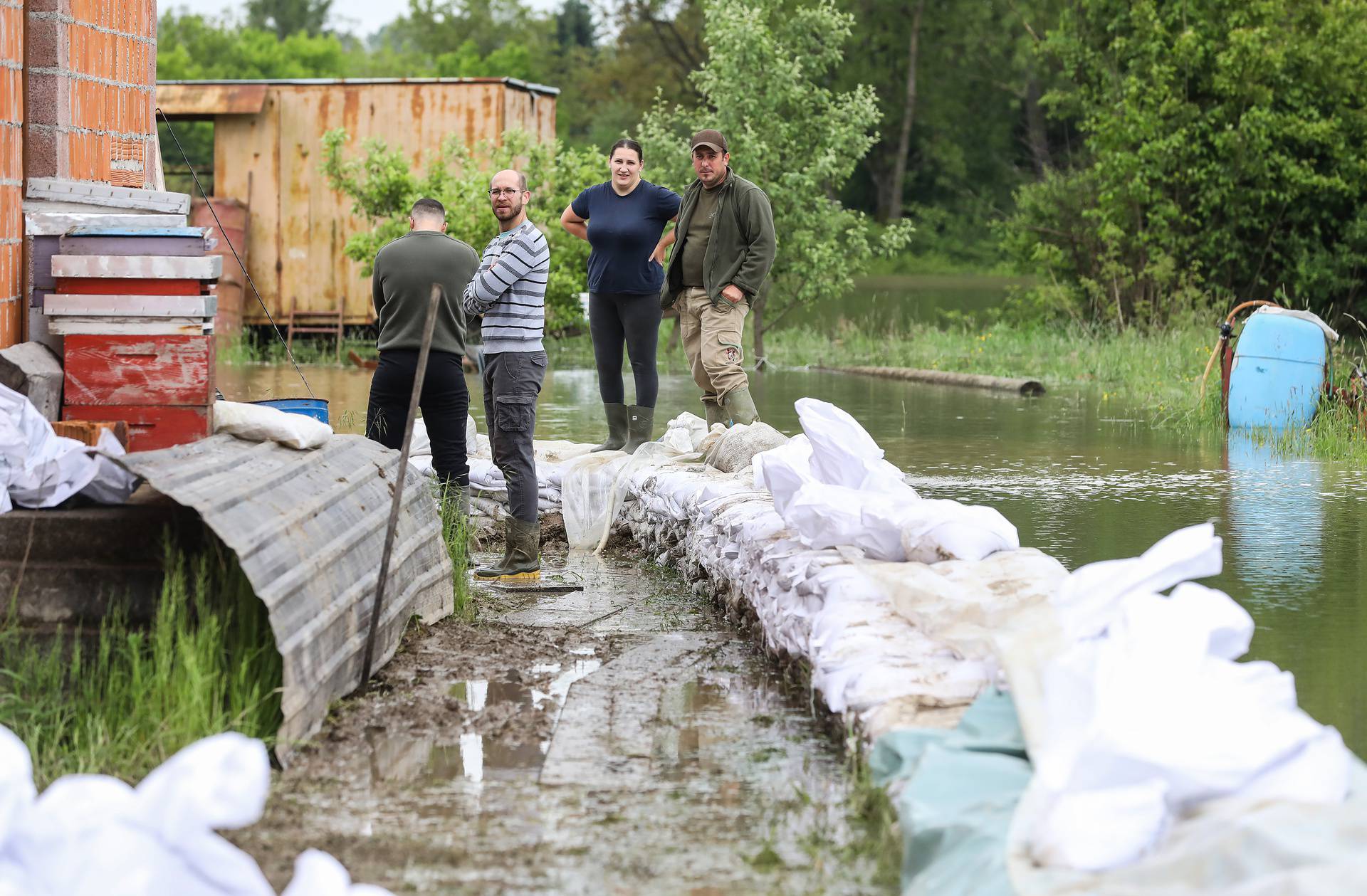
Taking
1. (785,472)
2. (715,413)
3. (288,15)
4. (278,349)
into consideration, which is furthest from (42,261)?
(288,15)

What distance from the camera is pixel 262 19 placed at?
105 metres

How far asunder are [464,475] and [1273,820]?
508cm

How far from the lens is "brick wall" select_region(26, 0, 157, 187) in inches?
251

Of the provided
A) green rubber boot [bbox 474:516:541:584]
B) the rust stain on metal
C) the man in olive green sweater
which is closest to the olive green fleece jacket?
the man in olive green sweater

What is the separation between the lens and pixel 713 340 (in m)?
8.83

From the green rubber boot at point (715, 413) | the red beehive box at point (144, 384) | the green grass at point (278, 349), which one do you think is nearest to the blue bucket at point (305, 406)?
the red beehive box at point (144, 384)

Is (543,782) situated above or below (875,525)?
below

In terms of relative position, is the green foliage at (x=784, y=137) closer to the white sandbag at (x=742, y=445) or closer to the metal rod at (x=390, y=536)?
the white sandbag at (x=742, y=445)

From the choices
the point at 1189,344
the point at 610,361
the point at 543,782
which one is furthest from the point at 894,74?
the point at 543,782

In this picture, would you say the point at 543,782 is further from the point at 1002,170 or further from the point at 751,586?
the point at 1002,170

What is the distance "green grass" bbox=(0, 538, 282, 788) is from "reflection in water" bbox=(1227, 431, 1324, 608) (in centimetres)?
379

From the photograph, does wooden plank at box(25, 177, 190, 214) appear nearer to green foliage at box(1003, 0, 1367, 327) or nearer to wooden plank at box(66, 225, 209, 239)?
wooden plank at box(66, 225, 209, 239)

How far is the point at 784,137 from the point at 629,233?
1192 centimetres

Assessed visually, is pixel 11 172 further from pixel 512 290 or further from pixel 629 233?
pixel 629 233
